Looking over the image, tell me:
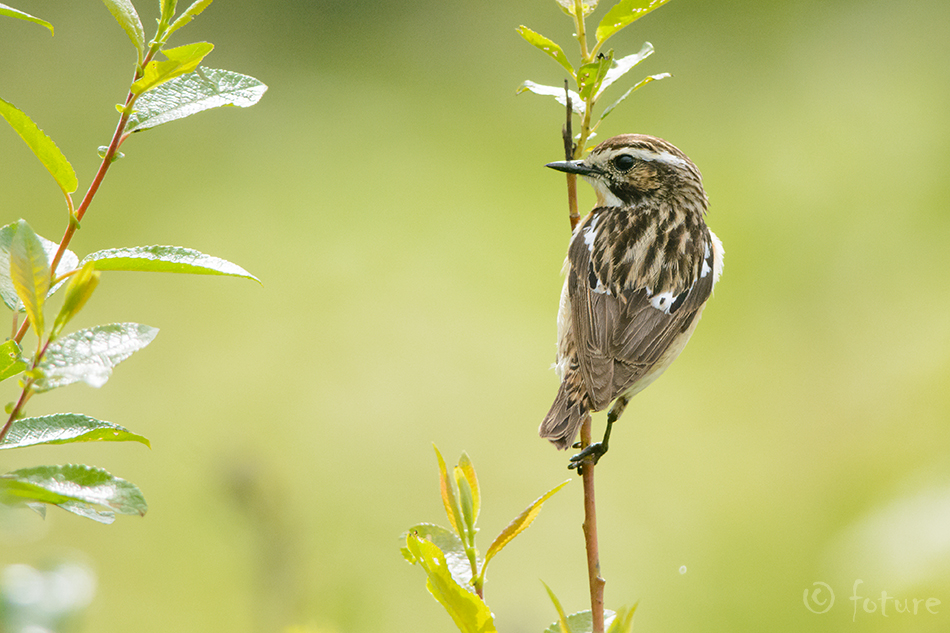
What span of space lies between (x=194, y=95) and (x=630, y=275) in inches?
82.9

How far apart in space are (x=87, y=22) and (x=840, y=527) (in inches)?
351

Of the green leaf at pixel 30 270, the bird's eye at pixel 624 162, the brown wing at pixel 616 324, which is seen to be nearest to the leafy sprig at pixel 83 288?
the green leaf at pixel 30 270

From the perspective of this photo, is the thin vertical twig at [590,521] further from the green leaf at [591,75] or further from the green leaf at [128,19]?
the green leaf at [128,19]

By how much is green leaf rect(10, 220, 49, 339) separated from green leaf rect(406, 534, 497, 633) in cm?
50

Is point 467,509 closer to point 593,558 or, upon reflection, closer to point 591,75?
point 593,558

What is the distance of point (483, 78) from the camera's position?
1002 cm

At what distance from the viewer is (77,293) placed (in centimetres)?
101

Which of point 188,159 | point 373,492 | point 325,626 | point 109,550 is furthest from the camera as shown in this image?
point 188,159

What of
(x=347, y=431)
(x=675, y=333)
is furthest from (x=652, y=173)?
(x=347, y=431)

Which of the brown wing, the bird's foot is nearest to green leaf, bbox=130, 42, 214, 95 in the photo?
the bird's foot

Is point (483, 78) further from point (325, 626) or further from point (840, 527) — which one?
point (325, 626)

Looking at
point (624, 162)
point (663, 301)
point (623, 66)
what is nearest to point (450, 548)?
point (623, 66)

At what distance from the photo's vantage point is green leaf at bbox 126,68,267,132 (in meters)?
1.21

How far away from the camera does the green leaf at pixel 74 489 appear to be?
0.92m
